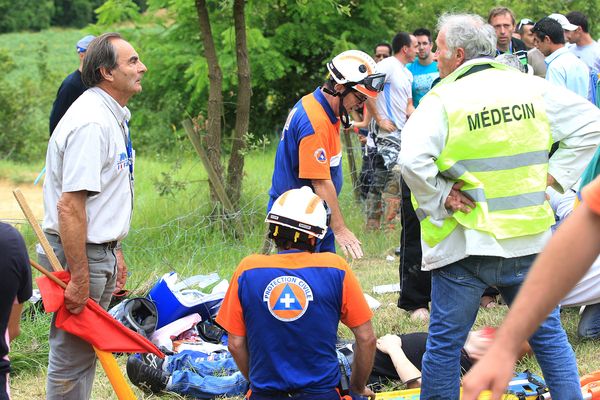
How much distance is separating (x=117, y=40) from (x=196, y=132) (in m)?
4.03

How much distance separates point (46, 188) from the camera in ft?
13.7

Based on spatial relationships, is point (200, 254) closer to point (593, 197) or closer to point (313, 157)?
point (313, 157)

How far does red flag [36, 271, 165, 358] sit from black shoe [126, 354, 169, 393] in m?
0.77

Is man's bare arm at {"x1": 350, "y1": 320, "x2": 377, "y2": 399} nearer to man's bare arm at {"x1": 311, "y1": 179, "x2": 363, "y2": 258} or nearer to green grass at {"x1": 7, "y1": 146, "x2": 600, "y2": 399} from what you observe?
green grass at {"x1": 7, "y1": 146, "x2": 600, "y2": 399}

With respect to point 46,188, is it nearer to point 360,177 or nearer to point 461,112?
point 461,112

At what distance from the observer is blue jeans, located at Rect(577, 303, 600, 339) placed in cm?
565

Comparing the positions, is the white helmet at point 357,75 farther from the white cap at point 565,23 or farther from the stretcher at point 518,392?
the white cap at point 565,23

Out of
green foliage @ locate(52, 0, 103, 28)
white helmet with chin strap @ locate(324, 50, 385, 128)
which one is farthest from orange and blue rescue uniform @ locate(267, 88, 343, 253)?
green foliage @ locate(52, 0, 103, 28)

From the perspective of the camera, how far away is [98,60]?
421cm

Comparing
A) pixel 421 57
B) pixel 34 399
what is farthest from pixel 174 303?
pixel 421 57

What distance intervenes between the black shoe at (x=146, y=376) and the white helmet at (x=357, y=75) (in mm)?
2029

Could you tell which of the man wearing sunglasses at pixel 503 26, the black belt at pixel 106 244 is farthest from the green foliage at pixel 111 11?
the black belt at pixel 106 244

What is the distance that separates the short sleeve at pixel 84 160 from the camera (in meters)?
3.91

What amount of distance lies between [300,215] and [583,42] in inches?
→ 240
